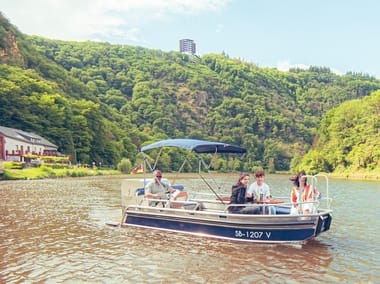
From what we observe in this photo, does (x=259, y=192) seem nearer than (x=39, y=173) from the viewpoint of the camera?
Yes

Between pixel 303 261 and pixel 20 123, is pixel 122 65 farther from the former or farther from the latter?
pixel 303 261

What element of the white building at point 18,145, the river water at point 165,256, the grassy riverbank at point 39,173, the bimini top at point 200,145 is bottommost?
the river water at point 165,256

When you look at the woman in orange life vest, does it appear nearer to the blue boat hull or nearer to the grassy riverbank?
the blue boat hull

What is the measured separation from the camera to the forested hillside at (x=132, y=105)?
85.4m

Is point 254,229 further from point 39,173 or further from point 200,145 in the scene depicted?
point 39,173

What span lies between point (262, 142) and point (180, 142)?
141 metres

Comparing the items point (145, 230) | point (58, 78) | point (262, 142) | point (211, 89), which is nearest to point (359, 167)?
point (145, 230)

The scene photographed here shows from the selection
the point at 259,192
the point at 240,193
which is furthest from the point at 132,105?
the point at 240,193

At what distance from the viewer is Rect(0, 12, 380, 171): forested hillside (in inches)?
3361

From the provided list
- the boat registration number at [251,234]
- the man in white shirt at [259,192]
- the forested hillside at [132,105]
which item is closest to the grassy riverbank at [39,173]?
the forested hillside at [132,105]

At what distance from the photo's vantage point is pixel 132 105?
160625mm

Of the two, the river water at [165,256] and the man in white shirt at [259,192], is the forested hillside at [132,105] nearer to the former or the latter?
the river water at [165,256]

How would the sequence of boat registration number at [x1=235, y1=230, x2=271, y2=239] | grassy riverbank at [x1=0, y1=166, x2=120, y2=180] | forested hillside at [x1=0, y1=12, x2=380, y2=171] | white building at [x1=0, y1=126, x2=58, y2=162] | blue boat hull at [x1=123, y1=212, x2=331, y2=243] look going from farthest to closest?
1. forested hillside at [x1=0, y1=12, x2=380, y2=171]
2. white building at [x1=0, y1=126, x2=58, y2=162]
3. grassy riverbank at [x1=0, y1=166, x2=120, y2=180]
4. boat registration number at [x1=235, y1=230, x2=271, y2=239]
5. blue boat hull at [x1=123, y1=212, x2=331, y2=243]

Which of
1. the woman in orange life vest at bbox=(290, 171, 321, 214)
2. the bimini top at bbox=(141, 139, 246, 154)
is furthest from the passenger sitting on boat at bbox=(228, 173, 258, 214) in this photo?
the bimini top at bbox=(141, 139, 246, 154)
